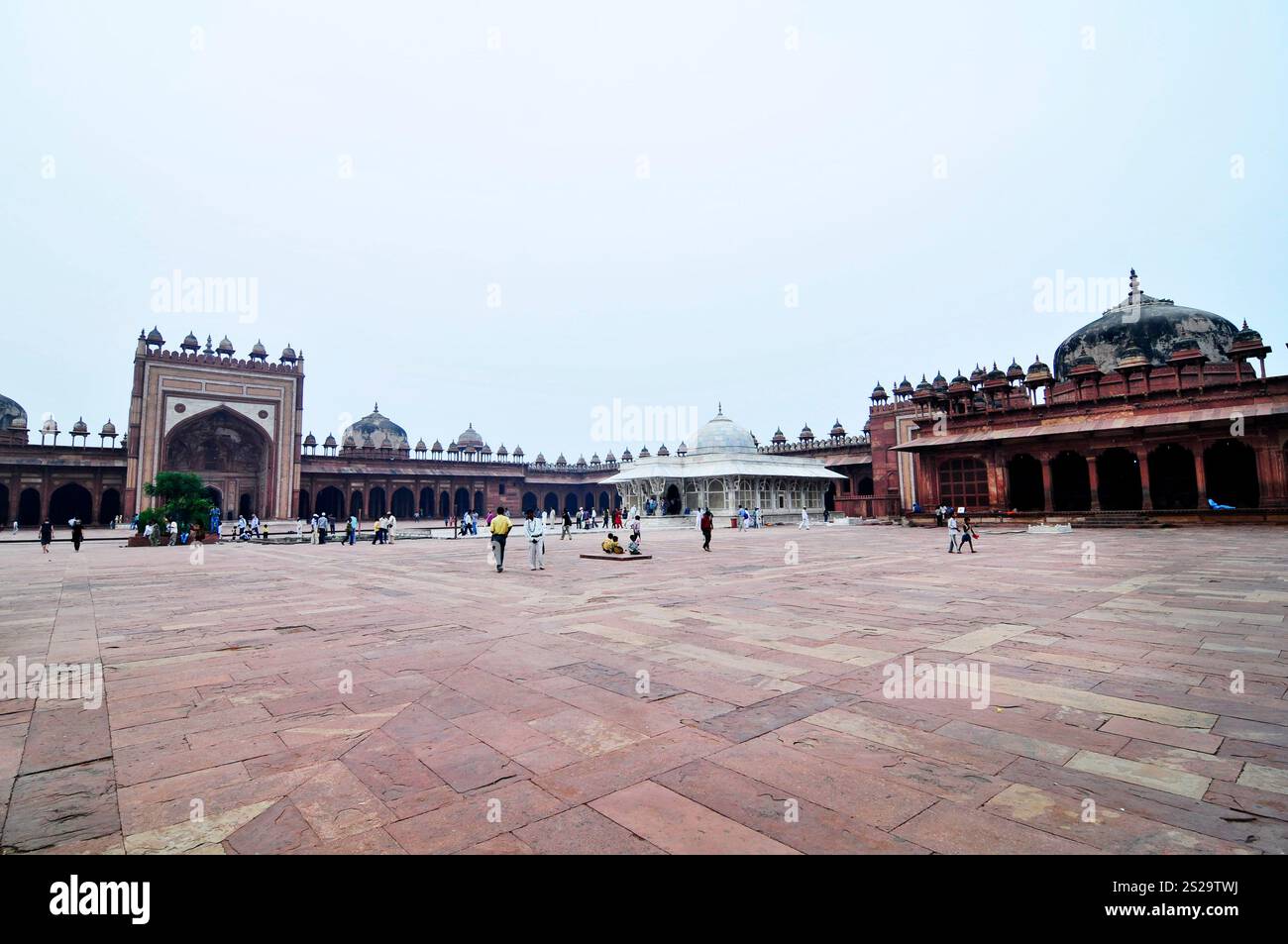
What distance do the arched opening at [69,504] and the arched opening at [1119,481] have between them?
59951 mm

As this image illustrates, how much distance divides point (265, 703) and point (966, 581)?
365 inches

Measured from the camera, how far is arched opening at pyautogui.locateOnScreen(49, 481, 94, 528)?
4006 centimetres

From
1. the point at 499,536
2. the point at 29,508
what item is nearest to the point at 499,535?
the point at 499,536

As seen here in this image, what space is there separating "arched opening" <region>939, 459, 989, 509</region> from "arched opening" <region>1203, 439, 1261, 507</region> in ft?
Answer: 28.7

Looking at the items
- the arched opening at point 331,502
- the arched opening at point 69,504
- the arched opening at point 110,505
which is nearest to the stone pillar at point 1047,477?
the arched opening at point 331,502

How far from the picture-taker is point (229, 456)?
44000 mm

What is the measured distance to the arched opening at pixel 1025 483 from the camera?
3325cm

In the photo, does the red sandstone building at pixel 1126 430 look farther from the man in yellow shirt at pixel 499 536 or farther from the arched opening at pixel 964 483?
the man in yellow shirt at pixel 499 536

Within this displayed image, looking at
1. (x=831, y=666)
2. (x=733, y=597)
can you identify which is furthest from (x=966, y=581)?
(x=831, y=666)

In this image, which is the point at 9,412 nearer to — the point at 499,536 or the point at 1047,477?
the point at 499,536

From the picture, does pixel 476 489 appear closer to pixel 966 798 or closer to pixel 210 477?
pixel 210 477

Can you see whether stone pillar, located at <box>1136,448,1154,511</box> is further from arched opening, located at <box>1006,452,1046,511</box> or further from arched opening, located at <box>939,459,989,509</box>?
arched opening, located at <box>939,459,989,509</box>

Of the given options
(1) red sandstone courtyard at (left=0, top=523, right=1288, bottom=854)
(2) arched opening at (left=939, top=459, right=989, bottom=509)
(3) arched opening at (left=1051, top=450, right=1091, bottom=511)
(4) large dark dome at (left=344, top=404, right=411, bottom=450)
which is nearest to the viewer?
(1) red sandstone courtyard at (left=0, top=523, right=1288, bottom=854)

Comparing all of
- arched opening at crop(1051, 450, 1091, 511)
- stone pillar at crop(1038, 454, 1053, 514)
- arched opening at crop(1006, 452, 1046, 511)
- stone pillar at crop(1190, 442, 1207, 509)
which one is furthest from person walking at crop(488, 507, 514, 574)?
arched opening at crop(1051, 450, 1091, 511)
